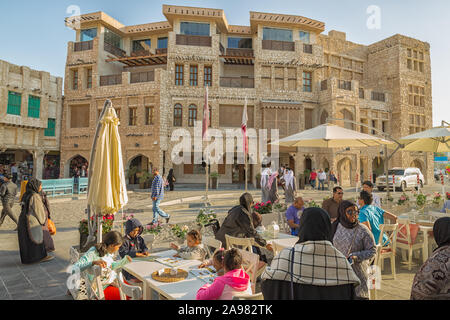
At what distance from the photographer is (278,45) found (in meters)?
23.4

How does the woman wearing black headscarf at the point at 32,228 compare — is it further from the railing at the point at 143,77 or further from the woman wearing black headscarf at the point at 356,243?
the railing at the point at 143,77

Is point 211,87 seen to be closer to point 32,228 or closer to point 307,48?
point 307,48

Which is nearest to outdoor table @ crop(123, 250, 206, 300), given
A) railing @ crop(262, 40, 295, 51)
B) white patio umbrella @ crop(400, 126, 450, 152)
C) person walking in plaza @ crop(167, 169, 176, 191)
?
white patio umbrella @ crop(400, 126, 450, 152)

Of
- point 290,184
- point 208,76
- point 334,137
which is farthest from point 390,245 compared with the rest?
point 208,76

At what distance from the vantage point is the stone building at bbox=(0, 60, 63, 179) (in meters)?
21.0

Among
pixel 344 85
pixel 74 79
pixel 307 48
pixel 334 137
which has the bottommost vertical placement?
pixel 334 137

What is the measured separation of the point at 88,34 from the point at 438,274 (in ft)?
99.0

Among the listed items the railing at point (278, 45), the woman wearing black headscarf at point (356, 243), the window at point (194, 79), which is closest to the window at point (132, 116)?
the window at point (194, 79)

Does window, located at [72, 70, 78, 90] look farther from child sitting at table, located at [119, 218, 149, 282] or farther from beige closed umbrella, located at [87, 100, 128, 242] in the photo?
child sitting at table, located at [119, 218, 149, 282]

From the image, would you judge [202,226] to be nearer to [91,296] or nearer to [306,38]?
[91,296]

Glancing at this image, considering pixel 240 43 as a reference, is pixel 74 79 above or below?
below

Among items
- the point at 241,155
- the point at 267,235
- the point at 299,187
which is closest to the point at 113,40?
the point at 241,155
